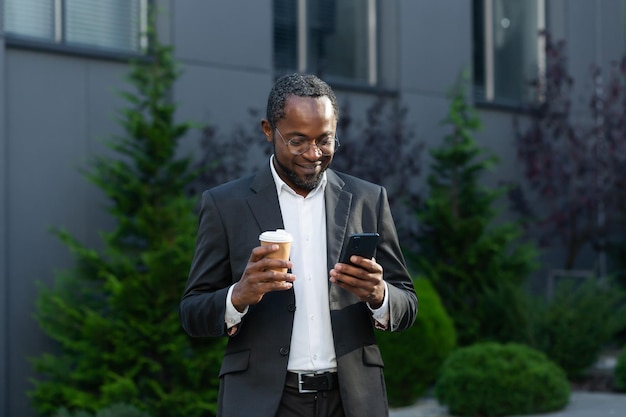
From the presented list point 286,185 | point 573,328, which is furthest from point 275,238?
point 573,328

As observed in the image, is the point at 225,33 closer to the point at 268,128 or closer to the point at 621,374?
the point at 621,374

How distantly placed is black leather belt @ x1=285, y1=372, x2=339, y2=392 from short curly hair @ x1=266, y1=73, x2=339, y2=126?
88 centimetres

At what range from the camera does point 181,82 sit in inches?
380

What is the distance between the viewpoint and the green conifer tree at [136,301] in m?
7.82

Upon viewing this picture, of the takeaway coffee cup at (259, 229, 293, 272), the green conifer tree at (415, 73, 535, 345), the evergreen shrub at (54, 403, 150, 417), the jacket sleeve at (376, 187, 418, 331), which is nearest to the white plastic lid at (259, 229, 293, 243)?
the takeaway coffee cup at (259, 229, 293, 272)

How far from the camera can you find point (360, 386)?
11.3ft

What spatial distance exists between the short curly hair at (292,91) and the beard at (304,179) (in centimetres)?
17

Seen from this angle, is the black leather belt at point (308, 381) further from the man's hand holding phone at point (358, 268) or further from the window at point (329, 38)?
the window at point (329, 38)

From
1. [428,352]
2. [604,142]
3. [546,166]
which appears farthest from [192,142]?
[604,142]

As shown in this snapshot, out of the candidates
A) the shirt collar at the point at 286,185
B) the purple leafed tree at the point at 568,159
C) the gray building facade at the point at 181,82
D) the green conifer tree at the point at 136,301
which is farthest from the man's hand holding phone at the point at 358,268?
the purple leafed tree at the point at 568,159

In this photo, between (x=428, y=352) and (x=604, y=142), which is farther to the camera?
(x=604, y=142)

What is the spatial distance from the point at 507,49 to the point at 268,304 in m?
11.6

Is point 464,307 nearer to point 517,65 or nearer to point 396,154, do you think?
point 396,154

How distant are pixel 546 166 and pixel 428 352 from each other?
410cm
